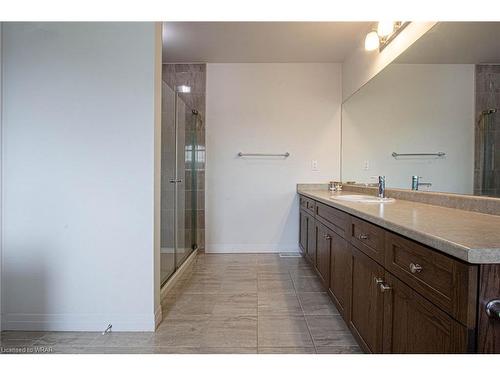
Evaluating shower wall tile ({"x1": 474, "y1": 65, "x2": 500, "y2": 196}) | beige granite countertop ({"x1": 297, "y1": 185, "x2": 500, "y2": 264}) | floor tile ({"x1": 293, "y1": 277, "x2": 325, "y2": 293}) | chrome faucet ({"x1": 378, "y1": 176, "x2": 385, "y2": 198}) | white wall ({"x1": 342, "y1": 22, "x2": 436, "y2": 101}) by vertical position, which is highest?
white wall ({"x1": 342, "y1": 22, "x2": 436, "y2": 101})

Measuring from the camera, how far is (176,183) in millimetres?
2666

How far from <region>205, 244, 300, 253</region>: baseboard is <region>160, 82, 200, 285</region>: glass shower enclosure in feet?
0.80

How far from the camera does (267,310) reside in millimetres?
1947

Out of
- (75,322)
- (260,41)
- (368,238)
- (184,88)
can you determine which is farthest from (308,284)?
(184,88)

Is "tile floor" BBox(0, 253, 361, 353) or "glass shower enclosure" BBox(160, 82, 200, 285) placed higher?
"glass shower enclosure" BBox(160, 82, 200, 285)

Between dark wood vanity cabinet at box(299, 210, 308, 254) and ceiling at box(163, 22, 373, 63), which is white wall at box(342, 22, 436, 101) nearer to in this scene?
Result: ceiling at box(163, 22, 373, 63)

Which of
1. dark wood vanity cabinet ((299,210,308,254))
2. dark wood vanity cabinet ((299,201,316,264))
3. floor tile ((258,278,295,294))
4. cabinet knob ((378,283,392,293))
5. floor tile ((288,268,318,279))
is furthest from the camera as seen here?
dark wood vanity cabinet ((299,210,308,254))

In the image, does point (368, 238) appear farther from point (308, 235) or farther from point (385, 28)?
point (385, 28)

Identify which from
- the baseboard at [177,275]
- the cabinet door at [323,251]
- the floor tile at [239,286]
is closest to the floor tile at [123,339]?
the baseboard at [177,275]

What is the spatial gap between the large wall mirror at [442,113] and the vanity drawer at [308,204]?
615 millimetres

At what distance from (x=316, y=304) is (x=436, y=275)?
4.67 feet

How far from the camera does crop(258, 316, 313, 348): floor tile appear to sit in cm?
155

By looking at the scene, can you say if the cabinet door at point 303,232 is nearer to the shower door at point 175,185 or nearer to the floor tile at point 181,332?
the shower door at point 175,185

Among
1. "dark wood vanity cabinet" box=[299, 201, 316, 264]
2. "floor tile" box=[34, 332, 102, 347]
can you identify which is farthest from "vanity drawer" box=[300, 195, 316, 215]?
"floor tile" box=[34, 332, 102, 347]
